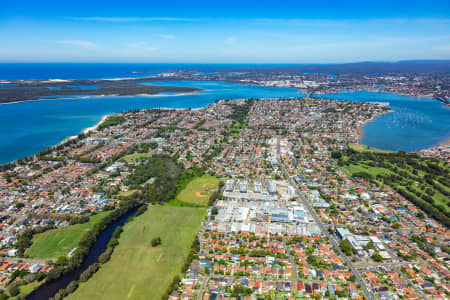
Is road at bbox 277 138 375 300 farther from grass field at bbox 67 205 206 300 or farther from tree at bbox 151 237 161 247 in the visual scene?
tree at bbox 151 237 161 247

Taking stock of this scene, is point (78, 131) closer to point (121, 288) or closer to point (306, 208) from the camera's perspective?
point (121, 288)

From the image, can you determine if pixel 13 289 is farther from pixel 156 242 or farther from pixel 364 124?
pixel 364 124

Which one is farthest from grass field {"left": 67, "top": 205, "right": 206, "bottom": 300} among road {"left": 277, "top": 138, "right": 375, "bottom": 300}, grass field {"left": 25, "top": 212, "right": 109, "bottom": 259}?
road {"left": 277, "top": 138, "right": 375, "bottom": 300}

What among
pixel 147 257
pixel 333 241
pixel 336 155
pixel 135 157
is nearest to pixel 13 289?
pixel 147 257

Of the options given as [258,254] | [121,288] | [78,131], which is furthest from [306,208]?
[78,131]

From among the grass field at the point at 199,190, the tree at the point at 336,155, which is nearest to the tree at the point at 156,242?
the grass field at the point at 199,190

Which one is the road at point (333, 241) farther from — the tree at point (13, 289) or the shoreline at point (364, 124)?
the shoreline at point (364, 124)
